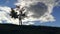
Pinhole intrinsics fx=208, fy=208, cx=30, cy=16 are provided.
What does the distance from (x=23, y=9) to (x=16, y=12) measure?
192 cm

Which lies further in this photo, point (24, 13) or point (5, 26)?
point (24, 13)

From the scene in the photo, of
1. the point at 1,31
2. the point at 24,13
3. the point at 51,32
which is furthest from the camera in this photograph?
the point at 24,13

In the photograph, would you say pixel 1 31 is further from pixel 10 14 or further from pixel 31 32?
pixel 10 14

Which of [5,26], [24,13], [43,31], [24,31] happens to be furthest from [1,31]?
[24,13]

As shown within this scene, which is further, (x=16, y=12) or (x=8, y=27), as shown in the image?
(x=16, y=12)

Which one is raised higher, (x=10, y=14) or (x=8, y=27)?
(x=10, y=14)

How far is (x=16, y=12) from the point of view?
5003 cm

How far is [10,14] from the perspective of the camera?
4950cm

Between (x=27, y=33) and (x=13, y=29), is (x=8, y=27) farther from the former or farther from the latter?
(x=27, y=33)

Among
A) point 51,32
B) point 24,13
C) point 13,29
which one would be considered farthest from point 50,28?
point 24,13

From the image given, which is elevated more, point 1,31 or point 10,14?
point 10,14

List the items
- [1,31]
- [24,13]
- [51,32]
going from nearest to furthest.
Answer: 1. [1,31]
2. [51,32]
3. [24,13]

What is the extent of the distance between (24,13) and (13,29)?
16.5 metres

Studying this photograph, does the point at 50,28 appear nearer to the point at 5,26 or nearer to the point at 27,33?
the point at 27,33
